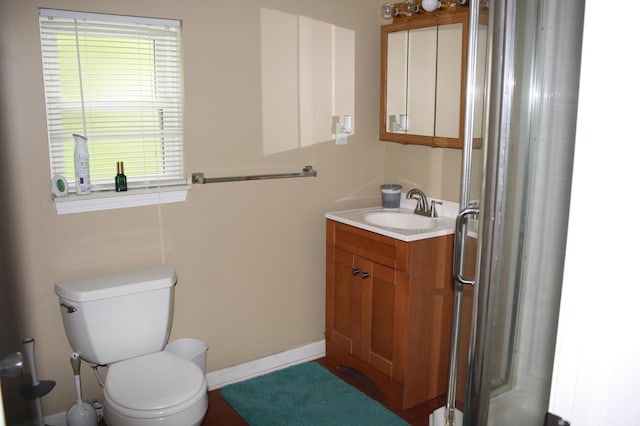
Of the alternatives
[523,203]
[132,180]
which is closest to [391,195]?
[132,180]

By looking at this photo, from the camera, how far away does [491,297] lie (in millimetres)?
990

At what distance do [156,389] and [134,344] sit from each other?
1.26 ft

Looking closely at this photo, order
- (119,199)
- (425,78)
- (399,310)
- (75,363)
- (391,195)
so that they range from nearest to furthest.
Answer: (75,363) → (119,199) → (399,310) → (425,78) → (391,195)

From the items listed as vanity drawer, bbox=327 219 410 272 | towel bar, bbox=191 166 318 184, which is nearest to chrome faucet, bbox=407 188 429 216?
vanity drawer, bbox=327 219 410 272

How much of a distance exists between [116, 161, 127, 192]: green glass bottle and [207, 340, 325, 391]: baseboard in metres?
1.14

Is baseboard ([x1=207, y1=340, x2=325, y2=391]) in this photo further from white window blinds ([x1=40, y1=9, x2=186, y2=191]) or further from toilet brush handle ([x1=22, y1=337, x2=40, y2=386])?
white window blinds ([x1=40, y1=9, x2=186, y2=191])

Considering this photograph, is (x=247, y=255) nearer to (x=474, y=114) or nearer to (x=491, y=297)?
(x=474, y=114)

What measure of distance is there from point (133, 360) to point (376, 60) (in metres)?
2.19

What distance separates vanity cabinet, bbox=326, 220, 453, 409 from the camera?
2705 mm

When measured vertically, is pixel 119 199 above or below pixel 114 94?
below

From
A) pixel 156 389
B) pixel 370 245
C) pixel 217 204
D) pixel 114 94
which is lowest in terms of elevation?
pixel 156 389

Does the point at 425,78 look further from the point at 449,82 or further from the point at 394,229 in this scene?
the point at 394,229

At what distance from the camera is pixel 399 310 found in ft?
8.96

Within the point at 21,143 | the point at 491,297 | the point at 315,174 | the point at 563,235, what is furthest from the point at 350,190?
the point at 563,235
